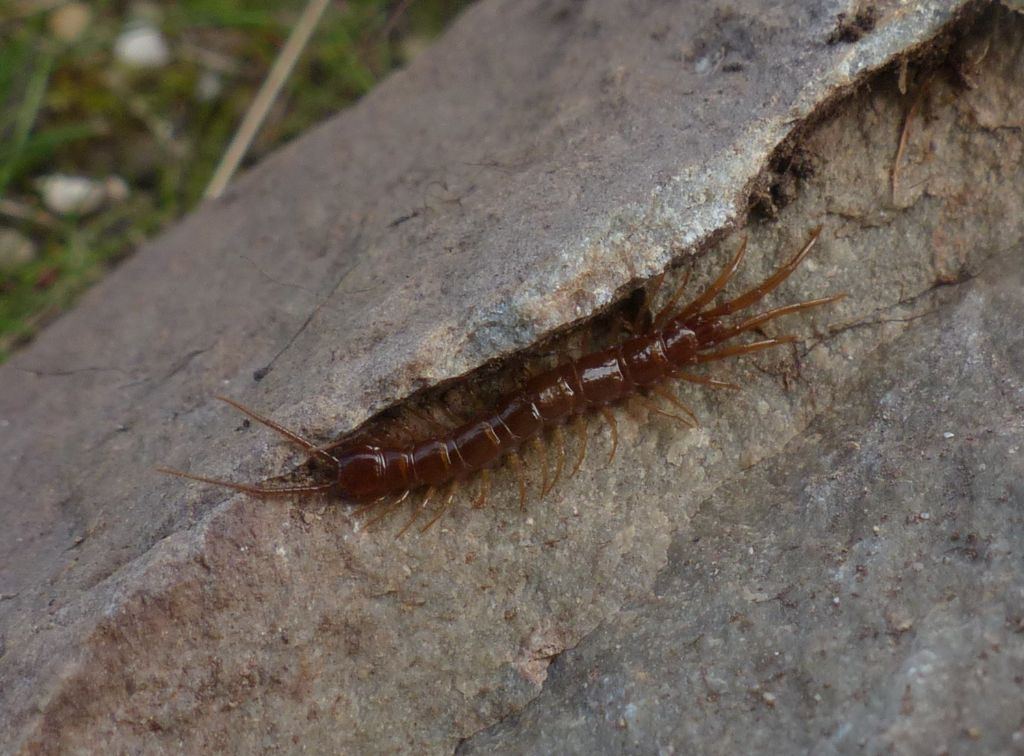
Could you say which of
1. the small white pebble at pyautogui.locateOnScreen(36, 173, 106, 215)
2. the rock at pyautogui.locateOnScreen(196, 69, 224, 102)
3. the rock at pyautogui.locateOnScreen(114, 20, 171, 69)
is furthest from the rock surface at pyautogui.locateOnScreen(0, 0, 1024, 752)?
the rock at pyautogui.locateOnScreen(114, 20, 171, 69)

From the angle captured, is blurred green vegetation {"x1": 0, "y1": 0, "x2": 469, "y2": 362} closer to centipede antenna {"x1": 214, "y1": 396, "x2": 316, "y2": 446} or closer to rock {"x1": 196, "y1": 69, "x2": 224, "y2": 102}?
rock {"x1": 196, "y1": 69, "x2": 224, "y2": 102}

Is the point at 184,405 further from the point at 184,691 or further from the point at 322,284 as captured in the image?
the point at 184,691

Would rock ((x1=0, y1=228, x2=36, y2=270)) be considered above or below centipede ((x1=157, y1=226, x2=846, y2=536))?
above

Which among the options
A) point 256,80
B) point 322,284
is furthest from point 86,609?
point 256,80

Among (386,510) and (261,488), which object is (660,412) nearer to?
(386,510)

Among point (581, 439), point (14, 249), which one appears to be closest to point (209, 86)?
point (14, 249)

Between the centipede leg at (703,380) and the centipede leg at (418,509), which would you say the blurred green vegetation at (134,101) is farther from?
the centipede leg at (703,380)

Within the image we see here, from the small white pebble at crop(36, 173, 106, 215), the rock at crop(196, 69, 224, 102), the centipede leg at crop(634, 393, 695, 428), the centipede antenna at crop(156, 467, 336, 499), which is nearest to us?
the centipede antenna at crop(156, 467, 336, 499)
